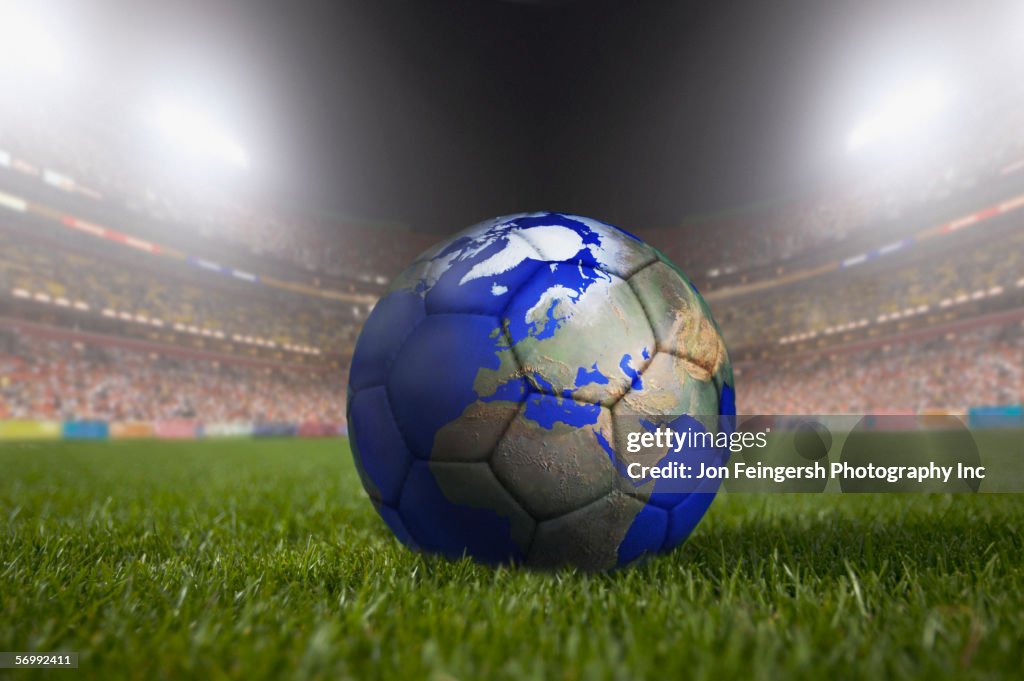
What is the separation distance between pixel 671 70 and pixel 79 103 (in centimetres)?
2380

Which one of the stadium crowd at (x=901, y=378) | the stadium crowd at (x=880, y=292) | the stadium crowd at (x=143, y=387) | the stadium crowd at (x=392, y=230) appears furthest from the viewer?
the stadium crowd at (x=392, y=230)

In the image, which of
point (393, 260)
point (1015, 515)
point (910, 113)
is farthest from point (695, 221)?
point (1015, 515)

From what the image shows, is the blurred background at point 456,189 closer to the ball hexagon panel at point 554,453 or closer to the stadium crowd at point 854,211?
the stadium crowd at point 854,211

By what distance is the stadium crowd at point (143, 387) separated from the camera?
58.5 feet

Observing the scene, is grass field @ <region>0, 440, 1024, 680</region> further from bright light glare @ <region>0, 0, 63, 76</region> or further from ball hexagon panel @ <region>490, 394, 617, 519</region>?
bright light glare @ <region>0, 0, 63, 76</region>

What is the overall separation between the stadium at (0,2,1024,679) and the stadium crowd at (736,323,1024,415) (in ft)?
0.33

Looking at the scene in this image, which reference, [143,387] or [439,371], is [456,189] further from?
[439,371]

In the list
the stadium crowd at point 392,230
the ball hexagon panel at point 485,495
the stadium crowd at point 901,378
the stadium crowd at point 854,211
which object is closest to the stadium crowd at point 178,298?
the stadium crowd at point 392,230

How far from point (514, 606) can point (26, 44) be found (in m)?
29.8

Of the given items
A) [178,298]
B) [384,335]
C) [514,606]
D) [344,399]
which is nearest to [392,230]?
[178,298]

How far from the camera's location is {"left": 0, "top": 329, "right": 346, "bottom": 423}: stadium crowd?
17828mm

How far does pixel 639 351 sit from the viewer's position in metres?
1.43
